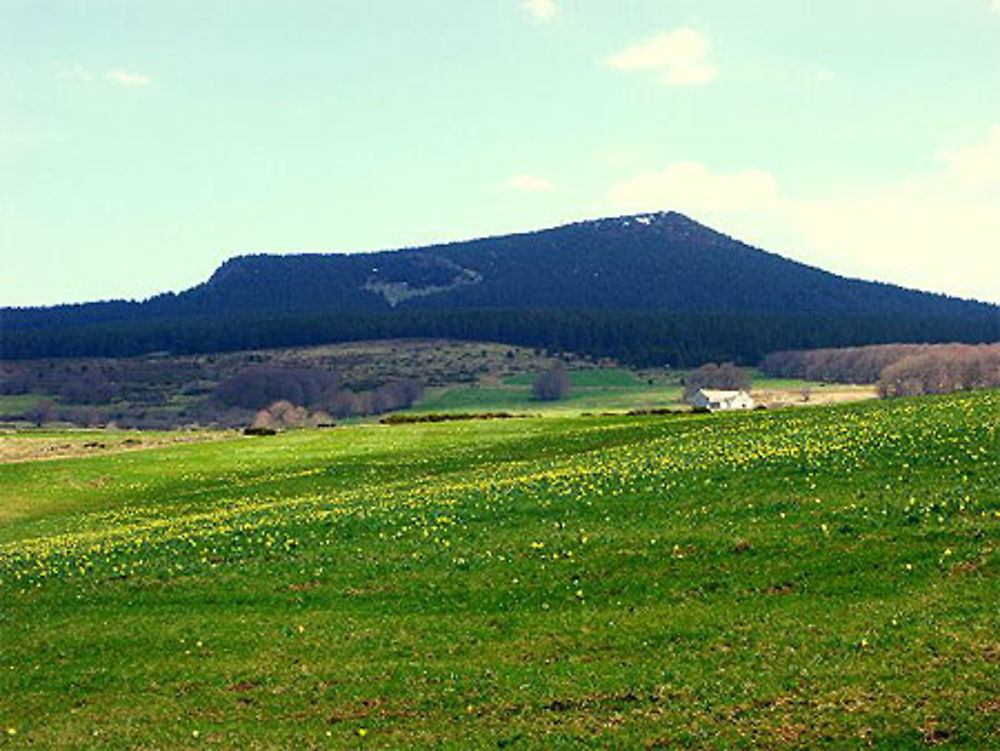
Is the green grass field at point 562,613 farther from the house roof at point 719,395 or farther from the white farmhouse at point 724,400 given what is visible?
the house roof at point 719,395

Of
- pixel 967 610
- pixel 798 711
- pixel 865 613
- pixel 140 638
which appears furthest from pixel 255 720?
pixel 967 610

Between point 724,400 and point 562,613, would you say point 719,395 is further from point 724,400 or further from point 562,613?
point 562,613

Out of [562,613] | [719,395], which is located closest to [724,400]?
[719,395]

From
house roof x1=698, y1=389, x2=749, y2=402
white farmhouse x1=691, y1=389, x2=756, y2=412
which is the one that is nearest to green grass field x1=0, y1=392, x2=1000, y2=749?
white farmhouse x1=691, y1=389, x2=756, y2=412

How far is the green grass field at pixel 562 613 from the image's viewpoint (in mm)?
18203

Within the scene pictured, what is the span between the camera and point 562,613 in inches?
930

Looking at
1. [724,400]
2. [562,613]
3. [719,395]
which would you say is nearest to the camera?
[562,613]

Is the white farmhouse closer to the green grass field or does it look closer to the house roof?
the house roof

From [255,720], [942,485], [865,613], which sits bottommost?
[255,720]

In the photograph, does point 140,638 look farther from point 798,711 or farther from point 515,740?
point 798,711

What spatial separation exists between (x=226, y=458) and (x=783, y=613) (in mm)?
59214

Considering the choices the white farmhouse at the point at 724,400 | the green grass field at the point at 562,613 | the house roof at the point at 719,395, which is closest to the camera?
the green grass field at the point at 562,613

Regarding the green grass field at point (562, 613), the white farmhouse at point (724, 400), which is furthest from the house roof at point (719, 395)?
the green grass field at point (562, 613)

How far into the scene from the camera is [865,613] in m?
21.3
